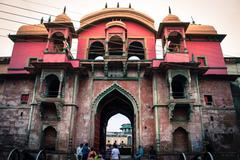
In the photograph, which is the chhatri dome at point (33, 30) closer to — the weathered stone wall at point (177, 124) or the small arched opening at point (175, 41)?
the small arched opening at point (175, 41)

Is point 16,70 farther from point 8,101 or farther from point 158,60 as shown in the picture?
point 158,60

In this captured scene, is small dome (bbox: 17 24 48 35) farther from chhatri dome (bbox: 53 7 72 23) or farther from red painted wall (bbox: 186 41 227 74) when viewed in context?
red painted wall (bbox: 186 41 227 74)

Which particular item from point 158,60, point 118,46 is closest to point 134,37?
point 118,46

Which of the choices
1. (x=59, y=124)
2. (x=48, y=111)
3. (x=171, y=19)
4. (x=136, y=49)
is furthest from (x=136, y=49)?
(x=59, y=124)

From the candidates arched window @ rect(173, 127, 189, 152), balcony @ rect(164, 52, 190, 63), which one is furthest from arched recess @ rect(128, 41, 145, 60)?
arched window @ rect(173, 127, 189, 152)

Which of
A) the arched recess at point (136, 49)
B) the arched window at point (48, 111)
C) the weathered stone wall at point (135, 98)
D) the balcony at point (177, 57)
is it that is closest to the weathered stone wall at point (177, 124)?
the weathered stone wall at point (135, 98)

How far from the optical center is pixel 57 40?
1798 centimetres

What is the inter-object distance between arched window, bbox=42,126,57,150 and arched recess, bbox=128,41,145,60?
867cm

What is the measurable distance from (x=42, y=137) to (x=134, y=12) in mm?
12825

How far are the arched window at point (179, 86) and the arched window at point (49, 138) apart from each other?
8920 mm

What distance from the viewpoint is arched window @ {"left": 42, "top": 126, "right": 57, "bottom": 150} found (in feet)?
48.3

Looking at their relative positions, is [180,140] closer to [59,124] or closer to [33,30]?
[59,124]

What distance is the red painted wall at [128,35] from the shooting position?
18.1 m

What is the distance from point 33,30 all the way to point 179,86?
1360cm
